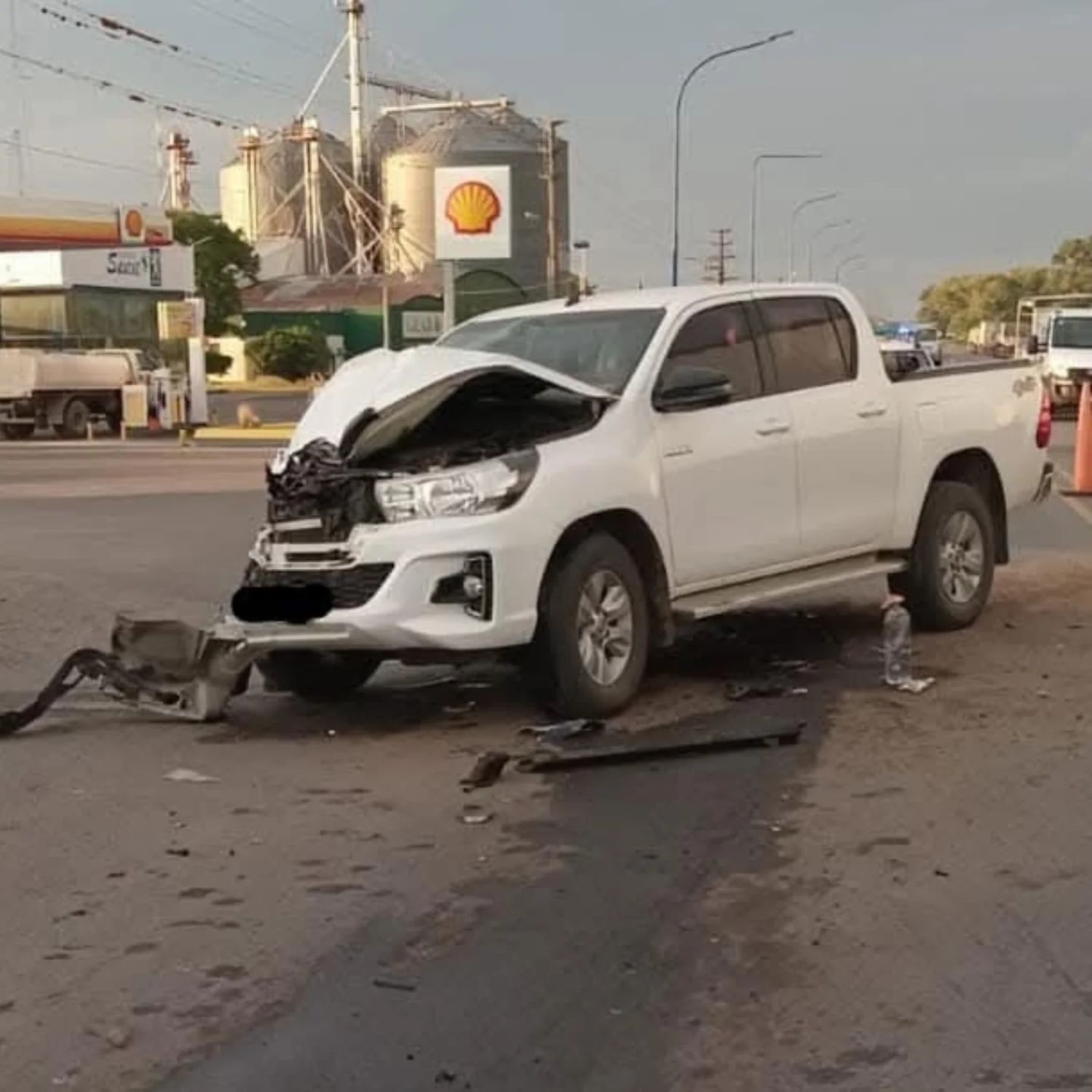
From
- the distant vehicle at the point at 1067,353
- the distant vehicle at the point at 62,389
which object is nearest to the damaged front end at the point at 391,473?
the distant vehicle at the point at 1067,353

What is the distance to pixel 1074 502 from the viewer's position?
18375mm

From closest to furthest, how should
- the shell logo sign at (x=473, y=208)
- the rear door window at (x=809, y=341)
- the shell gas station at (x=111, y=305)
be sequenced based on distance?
the rear door window at (x=809, y=341)
the shell gas station at (x=111, y=305)
the shell logo sign at (x=473, y=208)

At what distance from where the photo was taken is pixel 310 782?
7109 millimetres

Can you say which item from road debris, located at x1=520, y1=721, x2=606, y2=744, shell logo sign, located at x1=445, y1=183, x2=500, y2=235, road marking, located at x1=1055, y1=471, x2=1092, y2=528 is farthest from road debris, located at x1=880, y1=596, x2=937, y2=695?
shell logo sign, located at x1=445, y1=183, x2=500, y2=235

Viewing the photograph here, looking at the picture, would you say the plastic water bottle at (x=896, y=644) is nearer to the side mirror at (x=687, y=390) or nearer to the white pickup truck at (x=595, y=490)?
the white pickup truck at (x=595, y=490)

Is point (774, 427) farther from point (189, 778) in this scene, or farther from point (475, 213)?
point (475, 213)

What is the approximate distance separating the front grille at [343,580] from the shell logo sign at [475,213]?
38.6 metres

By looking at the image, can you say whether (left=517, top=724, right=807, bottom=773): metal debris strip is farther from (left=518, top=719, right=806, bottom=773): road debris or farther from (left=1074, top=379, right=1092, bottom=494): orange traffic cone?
(left=1074, top=379, right=1092, bottom=494): orange traffic cone

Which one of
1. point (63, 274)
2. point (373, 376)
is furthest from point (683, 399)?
point (63, 274)

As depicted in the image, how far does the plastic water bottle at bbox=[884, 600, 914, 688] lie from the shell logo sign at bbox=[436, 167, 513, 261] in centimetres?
3795

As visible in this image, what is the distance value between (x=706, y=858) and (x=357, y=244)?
114 meters

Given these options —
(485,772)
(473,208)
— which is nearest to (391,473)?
(485,772)

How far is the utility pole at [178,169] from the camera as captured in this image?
12562cm

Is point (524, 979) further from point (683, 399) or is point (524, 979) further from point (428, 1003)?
point (683, 399)
